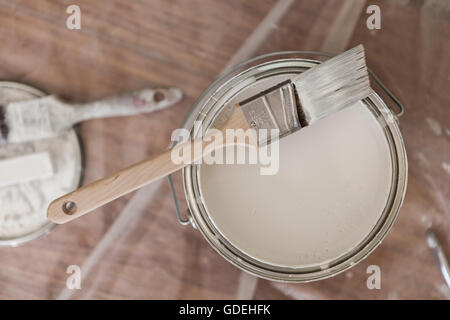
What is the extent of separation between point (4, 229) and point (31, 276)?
8cm

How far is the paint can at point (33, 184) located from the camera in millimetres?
578

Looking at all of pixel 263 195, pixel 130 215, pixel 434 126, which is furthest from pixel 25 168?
pixel 434 126

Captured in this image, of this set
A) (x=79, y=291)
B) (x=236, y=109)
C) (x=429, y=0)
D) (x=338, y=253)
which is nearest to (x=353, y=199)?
(x=338, y=253)

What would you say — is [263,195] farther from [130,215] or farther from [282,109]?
[130,215]

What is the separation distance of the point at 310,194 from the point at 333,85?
125 mm

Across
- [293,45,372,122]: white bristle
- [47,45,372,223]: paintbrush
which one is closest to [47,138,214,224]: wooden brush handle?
[47,45,372,223]: paintbrush

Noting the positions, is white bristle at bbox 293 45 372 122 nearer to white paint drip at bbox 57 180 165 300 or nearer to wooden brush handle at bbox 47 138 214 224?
wooden brush handle at bbox 47 138 214 224

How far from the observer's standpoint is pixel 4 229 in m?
0.58

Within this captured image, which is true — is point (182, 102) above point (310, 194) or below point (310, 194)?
above

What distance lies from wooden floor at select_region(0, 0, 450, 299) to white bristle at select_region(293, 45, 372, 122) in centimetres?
13

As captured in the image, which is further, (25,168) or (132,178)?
(25,168)

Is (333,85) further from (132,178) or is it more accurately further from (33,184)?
(33,184)

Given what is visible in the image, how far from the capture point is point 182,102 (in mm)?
583

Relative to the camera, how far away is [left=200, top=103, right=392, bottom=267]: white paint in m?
0.48
